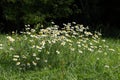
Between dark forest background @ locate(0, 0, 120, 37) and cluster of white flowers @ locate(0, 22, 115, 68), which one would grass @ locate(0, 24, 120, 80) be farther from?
dark forest background @ locate(0, 0, 120, 37)

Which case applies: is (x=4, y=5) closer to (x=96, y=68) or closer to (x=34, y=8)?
(x=34, y=8)

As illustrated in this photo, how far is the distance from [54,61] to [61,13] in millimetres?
4506

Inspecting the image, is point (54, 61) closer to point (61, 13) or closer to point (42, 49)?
point (42, 49)

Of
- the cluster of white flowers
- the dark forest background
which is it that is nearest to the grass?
the cluster of white flowers

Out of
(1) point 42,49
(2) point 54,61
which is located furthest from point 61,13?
(2) point 54,61

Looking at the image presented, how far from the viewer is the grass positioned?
18.6 feet

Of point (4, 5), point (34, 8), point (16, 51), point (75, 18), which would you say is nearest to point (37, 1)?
point (34, 8)

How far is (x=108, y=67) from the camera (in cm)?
591

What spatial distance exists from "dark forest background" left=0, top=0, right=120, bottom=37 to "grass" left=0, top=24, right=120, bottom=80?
312 cm

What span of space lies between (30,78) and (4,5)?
15.7 feet

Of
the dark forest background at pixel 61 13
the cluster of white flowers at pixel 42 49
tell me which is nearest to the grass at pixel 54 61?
the cluster of white flowers at pixel 42 49

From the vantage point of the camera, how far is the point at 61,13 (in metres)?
10.5

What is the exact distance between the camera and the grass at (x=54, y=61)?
5680 mm

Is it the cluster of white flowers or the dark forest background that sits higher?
the cluster of white flowers
